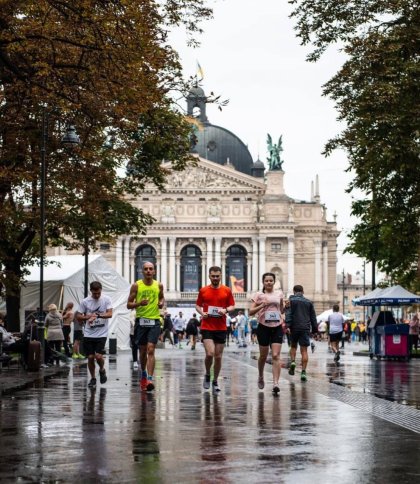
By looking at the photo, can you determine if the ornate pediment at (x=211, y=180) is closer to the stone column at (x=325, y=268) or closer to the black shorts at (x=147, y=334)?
the stone column at (x=325, y=268)

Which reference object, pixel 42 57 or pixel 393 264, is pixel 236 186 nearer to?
pixel 393 264

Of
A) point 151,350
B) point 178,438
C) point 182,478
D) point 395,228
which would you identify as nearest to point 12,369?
point 151,350

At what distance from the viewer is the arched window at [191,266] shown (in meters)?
127

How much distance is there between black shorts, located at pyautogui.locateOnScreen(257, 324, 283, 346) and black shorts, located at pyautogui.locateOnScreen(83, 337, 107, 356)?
2.65m

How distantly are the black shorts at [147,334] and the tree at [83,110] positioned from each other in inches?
183

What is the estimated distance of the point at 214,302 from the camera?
1591cm

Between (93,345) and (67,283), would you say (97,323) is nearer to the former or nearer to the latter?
(93,345)

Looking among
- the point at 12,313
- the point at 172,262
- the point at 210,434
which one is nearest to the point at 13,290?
the point at 12,313

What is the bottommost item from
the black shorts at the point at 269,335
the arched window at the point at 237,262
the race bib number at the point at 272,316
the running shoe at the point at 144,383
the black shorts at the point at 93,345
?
the running shoe at the point at 144,383

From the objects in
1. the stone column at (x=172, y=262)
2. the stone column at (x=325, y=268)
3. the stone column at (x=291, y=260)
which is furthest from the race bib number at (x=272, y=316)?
the stone column at (x=325, y=268)

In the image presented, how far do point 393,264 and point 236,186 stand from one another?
275 ft

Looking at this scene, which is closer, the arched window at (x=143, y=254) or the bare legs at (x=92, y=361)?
the bare legs at (x=92, y=361)

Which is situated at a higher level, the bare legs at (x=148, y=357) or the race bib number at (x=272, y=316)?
the race bib number at (x=272, y=316)

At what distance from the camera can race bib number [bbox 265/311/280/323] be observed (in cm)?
1631
